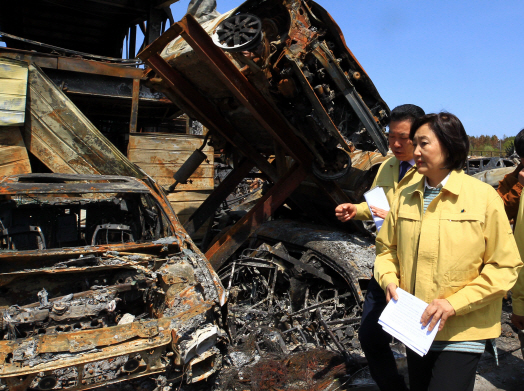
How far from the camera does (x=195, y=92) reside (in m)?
5.51

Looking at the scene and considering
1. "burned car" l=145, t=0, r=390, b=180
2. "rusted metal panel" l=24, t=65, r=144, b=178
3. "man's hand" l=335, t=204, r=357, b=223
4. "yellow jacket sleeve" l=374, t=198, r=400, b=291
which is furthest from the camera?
"rusted metal panel" l=24, t=65, r=144, b=178

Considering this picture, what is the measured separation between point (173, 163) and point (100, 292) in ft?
18.6

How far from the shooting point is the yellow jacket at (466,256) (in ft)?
5.35

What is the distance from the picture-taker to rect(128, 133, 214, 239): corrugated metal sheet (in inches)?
320

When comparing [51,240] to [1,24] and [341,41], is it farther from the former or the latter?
[1,24]

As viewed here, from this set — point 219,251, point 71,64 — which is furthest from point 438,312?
point 71,64

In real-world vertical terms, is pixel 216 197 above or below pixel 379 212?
below

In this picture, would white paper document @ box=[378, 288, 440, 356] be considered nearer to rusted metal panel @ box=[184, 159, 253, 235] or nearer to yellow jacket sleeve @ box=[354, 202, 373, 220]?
yellow jacket sleeve @ box=[354, 202, 373, 220]

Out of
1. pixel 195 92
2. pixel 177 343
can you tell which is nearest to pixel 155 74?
pixel 195 92

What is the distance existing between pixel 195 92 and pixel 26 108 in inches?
152

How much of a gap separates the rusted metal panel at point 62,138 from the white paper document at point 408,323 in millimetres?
6112

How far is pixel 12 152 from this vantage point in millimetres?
7020

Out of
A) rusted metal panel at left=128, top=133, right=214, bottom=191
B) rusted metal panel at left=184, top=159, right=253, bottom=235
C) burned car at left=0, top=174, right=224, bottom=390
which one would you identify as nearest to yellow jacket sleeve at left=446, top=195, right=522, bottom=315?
burned car at left=0, top=174, right=224, bottom=390

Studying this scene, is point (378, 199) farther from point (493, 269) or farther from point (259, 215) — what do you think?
point (259, 215)
